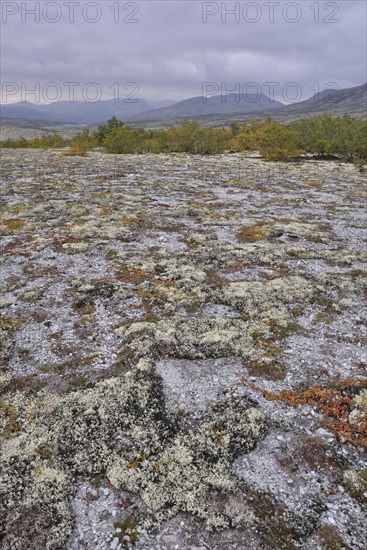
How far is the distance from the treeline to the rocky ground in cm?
4335

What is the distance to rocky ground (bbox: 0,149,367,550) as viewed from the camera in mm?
5848

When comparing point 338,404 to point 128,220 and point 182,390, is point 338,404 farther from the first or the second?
point 128,220

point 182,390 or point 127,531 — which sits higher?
point 182,390

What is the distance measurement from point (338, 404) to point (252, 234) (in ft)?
42.2

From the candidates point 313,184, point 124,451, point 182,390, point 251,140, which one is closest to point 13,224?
point 182,390

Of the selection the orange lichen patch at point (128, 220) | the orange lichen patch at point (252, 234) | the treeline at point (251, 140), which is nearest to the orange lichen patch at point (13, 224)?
the orange lichen patch at point (128, 220)

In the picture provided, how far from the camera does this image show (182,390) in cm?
859

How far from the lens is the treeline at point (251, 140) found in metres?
56.2

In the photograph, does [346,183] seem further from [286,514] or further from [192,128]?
[192,128]

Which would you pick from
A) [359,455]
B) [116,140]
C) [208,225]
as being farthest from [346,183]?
[116,140]

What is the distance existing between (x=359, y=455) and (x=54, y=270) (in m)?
12.5

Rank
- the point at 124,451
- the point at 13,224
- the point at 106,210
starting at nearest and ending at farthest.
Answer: the point at 124,451 < the point at 13,224 < the point at 106,210

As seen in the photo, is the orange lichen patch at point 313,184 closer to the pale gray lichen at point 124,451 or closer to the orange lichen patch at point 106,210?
the orange lichen patch at point 106,210

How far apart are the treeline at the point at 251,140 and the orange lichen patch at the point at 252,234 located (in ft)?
126
